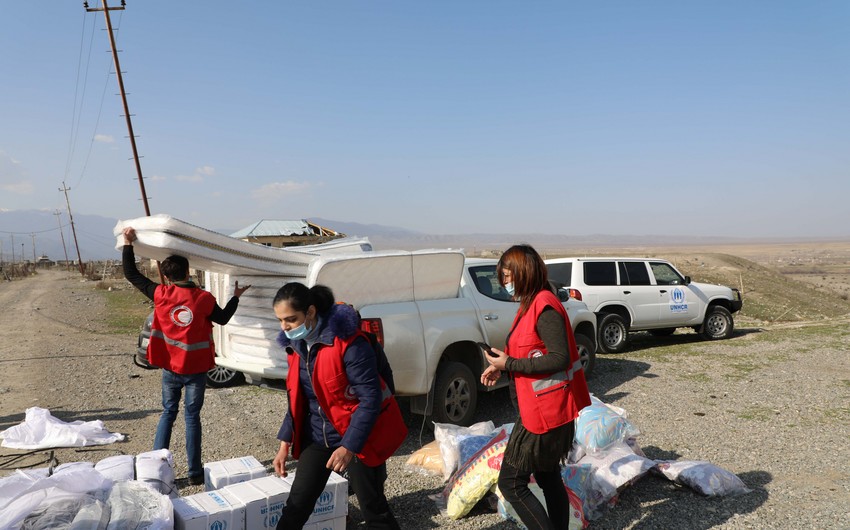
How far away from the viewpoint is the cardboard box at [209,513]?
3258mm

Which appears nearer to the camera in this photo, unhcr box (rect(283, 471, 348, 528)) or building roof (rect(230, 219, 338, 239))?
unhcr box (rect(283, 471, 348, 528))

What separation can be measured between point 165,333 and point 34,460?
2.10 meters

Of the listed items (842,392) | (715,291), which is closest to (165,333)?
(842,392)

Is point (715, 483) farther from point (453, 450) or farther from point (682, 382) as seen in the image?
point (682, 382)

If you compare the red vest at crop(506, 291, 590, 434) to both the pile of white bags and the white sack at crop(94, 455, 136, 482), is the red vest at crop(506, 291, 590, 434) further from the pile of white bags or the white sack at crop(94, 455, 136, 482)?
the white sack at crop(94, 455, 136, 482)

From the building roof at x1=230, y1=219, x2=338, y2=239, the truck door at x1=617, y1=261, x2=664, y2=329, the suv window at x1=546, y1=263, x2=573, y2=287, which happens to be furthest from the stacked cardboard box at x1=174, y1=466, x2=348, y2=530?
the building roof at x1=230, y1=219, x2=338, y2=239

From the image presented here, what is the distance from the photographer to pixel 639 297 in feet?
40.4

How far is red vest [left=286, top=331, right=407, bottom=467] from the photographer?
9.80 ft

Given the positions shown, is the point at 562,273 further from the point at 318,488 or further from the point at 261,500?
the point at 318,488

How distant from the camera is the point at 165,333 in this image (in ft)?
15.6

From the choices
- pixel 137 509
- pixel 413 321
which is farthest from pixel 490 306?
pixel 137 509

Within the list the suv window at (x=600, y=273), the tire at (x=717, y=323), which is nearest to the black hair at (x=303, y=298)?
the suv window at (x=600, y=273)

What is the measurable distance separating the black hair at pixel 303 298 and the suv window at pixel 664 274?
11003 millimetres

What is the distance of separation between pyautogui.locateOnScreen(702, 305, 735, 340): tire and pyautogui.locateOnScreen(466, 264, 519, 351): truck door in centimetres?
810
